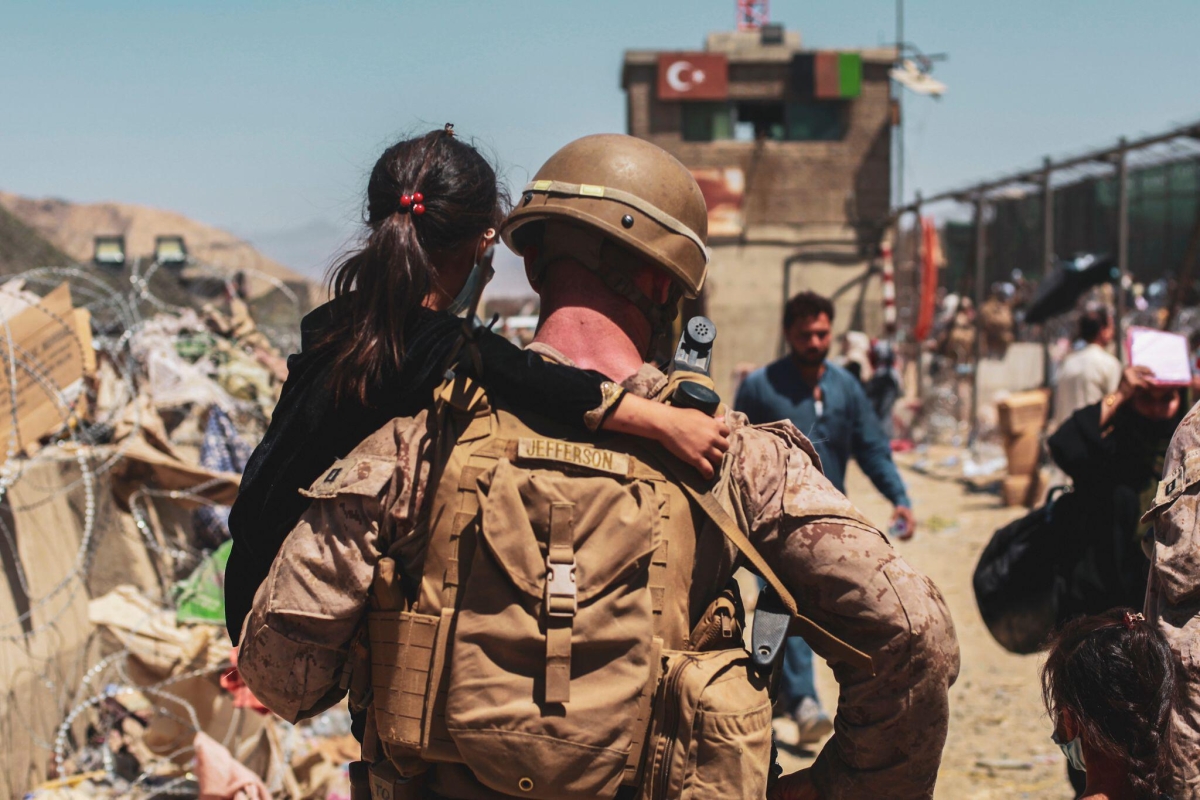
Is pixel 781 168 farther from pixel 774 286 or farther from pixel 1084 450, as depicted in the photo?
pixel 1084 450

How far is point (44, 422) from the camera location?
15.6ft

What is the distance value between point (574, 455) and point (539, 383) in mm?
130

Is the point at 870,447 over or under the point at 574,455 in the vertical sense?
under

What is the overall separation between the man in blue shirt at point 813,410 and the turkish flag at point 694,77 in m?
18.6

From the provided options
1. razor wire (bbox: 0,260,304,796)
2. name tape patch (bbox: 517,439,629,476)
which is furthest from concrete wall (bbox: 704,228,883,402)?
name tape patch (bbox: 517,439,629,476)

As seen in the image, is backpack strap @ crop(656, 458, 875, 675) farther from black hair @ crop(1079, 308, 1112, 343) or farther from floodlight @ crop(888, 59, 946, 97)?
floodlight @ crop(888, 59, 946, 97)

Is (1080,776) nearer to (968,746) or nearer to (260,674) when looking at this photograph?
(968,746)

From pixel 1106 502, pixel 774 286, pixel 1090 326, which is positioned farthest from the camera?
pixel 774 286

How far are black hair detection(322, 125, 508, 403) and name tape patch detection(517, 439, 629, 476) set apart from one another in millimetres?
262

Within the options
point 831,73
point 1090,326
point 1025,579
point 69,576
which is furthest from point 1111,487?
point 831,73

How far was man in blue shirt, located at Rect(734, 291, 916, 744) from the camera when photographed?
5422 mm

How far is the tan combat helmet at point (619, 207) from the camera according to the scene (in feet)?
6.65

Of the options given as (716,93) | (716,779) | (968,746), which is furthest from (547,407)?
(716,93)

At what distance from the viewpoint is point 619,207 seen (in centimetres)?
203
